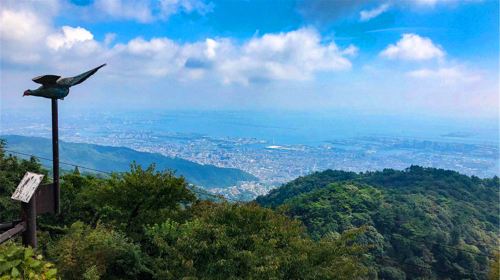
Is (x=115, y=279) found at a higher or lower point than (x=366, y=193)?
higher

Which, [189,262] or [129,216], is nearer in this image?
[189,262]

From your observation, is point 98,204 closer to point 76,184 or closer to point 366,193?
point 76,184

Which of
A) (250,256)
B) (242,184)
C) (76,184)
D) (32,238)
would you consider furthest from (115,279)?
(242,184)

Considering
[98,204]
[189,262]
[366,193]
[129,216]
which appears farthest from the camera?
[366,193]

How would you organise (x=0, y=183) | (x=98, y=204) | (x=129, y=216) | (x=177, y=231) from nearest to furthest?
(x=177, y=231), (x=129, y=216), (x=98, y=204), (x=0, y=183)

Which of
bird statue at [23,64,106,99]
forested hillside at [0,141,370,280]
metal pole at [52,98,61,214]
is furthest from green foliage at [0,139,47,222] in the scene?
bird statue at [23,64,106,99]

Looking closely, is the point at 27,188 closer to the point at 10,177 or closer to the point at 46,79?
the point at 46,79

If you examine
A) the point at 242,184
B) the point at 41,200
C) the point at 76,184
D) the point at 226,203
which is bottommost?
the point at 242,184

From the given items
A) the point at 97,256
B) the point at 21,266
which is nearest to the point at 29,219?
the point at 21,266
